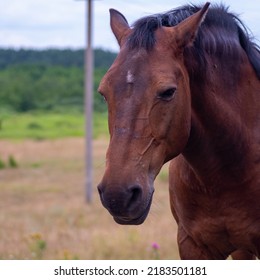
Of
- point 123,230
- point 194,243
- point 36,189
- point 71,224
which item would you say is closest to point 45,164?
point 36,189

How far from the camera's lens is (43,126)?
31578 mm

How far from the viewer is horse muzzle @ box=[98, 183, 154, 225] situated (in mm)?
3113

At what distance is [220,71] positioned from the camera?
3.84 m

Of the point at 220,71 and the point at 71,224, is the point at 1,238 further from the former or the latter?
the point at 220,71

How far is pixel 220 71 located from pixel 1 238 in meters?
5.33

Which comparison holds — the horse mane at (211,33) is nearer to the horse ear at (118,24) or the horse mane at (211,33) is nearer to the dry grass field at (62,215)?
the horse ear at (118,24)

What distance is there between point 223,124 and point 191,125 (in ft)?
0.75

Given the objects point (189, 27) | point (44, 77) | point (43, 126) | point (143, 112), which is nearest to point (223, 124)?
point (189, 27)

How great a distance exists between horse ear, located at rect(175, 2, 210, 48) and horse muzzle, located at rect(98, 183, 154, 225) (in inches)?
30.9

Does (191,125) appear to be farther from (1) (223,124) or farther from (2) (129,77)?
(2) (129,77)

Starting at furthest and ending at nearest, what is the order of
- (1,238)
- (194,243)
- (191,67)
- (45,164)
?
(45,164) < (1,238) < (194,243) < (191,67)

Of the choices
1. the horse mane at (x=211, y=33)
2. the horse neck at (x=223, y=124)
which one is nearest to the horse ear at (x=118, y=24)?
the horse mane at (x=211, y=33)

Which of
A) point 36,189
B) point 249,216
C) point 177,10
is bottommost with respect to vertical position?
point 36,189

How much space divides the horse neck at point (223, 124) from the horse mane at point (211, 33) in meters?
0.08
